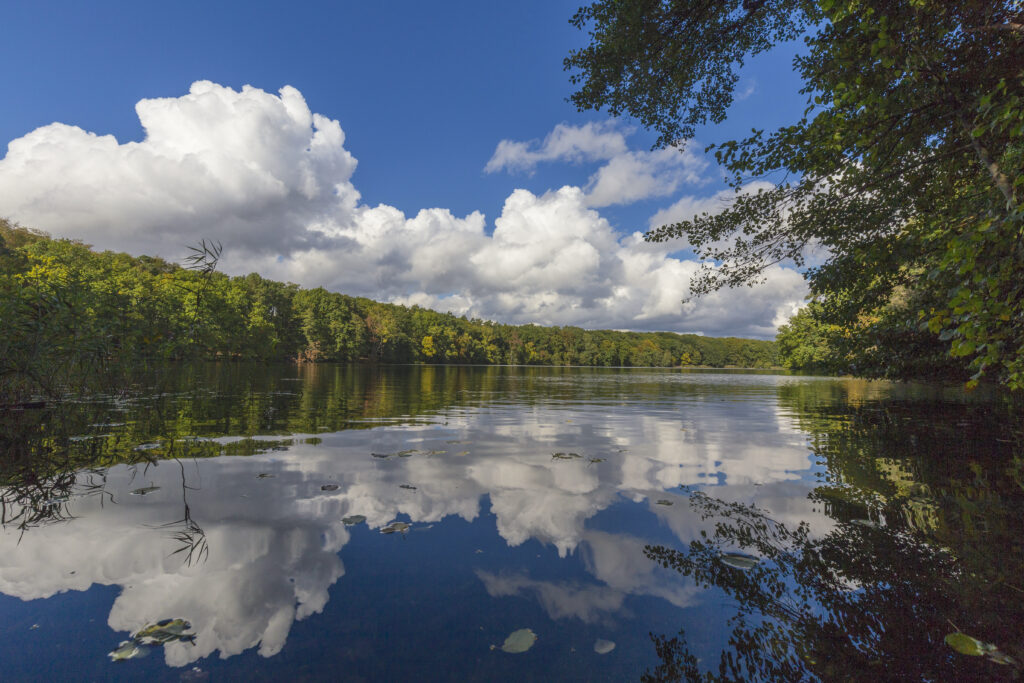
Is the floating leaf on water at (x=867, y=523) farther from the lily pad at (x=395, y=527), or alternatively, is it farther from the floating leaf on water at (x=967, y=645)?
the lily pad at (x=395, y=527)

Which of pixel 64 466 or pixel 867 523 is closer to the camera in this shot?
pixel 867 523

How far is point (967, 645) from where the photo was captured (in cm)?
341

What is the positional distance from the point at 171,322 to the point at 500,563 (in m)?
8.82

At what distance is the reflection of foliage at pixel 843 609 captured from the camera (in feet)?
10.8

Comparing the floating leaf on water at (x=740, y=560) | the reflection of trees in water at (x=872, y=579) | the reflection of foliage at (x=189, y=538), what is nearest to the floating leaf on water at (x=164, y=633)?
the reflection of foliage at (x=189, y=538)

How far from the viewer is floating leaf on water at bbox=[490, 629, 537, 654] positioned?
11.7 ft

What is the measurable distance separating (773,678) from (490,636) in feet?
7.30

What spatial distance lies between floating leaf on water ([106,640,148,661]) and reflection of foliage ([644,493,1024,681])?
4025 mm

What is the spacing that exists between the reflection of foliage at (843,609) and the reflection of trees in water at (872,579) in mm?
13

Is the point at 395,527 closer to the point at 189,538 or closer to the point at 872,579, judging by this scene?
the point at 189,538

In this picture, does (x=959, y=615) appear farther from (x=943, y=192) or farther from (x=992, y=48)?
(x=943, y=192)

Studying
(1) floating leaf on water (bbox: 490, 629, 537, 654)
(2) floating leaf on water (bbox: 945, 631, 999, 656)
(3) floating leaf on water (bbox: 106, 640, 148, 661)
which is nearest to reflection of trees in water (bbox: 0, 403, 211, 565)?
(3) floating leaf on water (bbox: 106, 640, 148, 661)

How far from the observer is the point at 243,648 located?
3.52 metres

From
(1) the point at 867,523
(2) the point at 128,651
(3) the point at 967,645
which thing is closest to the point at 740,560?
(3) the point at 967,645
